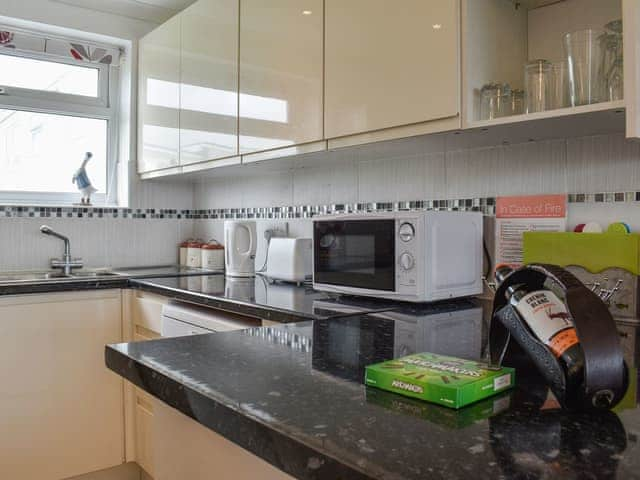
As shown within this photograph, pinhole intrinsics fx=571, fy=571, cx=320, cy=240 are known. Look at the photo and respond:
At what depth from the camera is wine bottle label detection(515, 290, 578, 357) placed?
0.73 metres

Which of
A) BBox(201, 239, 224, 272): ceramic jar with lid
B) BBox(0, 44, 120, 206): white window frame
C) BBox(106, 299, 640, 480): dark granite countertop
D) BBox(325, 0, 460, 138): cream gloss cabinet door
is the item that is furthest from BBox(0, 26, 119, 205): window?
BBox(106, 299, 640, 480): dark granite countertop

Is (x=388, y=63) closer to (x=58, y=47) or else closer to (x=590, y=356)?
(x=590, y=356)

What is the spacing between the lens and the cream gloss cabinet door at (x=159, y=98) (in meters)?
2.75

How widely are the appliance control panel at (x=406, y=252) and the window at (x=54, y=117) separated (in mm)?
2148

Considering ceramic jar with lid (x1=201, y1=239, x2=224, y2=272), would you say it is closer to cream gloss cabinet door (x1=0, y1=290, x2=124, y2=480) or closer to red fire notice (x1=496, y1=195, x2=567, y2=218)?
cream gloss cabinet door (x1=0, y1=290, x2=124, y2=480)

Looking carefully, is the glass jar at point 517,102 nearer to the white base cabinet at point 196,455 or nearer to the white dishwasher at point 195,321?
the white dishwasher at point 195,321

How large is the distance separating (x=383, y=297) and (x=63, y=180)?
2.16 meters

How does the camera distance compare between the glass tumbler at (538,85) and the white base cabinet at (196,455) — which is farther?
the glass tumbler at (538,85)

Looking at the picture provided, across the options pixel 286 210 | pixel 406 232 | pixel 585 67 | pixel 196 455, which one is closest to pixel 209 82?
pixel 286 210

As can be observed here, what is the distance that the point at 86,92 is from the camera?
3.13 meters

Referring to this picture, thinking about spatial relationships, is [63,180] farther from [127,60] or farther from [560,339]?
[560,339]

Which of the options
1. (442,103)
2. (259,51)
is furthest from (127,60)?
(442,103)

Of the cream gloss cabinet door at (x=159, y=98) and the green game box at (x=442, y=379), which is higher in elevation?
the cream gloss cabinet door at (x=159, y=98)

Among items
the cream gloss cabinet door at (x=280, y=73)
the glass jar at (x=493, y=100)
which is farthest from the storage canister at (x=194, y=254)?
the glass jar at (x=493, y=100)
